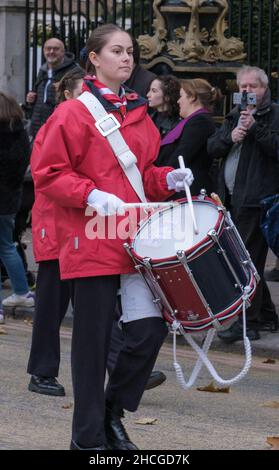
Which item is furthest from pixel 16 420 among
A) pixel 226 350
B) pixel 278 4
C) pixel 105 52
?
pixel 278 4

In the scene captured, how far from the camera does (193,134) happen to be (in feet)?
29.6

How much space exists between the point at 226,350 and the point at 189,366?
688mm

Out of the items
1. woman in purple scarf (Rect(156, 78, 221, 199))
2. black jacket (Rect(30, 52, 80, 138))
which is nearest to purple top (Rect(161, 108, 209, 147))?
woman in purple scarf (Rect(156, 78, 221, 199))

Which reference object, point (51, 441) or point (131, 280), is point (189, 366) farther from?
point (131, 280)

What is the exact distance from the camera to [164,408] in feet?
23.5

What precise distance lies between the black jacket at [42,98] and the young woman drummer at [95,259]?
23.8 ft

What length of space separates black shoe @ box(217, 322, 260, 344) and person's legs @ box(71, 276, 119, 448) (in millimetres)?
3532

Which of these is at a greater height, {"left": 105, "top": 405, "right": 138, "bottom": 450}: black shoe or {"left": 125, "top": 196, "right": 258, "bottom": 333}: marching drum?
{"left": 125, "top": 196, "right": 258, "bottom": 333}: marching drum

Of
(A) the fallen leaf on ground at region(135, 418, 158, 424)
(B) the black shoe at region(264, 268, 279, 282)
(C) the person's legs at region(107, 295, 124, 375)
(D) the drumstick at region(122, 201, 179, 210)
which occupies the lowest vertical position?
(B) the black shoe at region(264, 268, 279, 282)

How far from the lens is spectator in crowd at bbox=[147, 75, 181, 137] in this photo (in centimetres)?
950

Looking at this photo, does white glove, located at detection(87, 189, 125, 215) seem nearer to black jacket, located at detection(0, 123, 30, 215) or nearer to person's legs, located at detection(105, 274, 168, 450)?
person's legs, located at detection(105, 274, 168, 450)

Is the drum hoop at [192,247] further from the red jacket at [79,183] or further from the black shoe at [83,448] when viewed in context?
the black shoe at [83,448]

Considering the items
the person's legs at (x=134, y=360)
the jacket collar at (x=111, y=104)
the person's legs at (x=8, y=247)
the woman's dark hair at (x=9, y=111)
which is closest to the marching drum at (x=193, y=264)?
the person's legs at (x=134, y=360)

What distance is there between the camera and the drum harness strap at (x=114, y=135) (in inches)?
225
